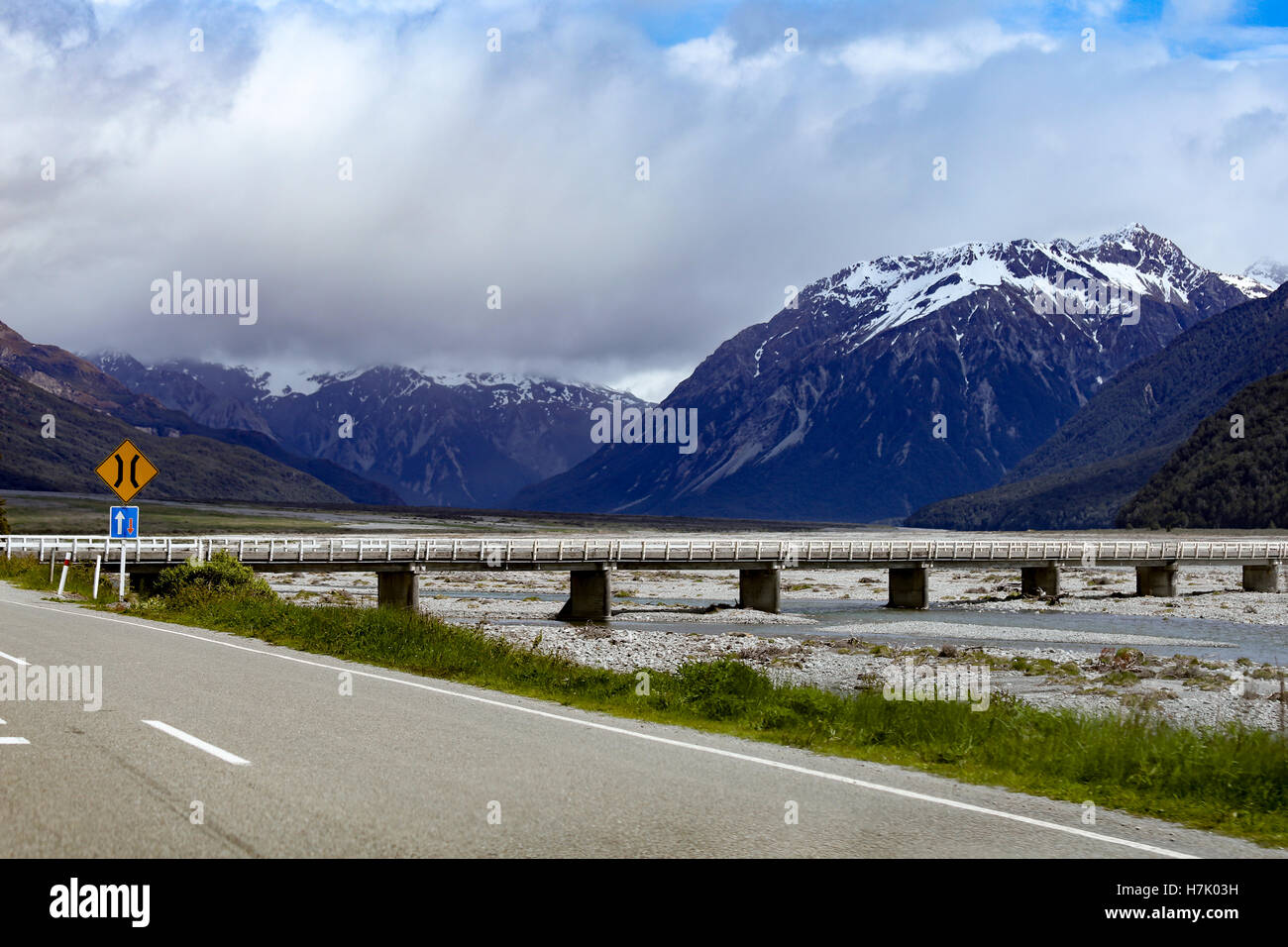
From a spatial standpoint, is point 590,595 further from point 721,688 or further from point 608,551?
point 721,688

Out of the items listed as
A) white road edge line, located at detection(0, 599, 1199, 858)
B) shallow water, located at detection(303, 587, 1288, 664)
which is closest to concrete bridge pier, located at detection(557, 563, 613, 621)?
shallow water, located at detection(303, 587, 1288, 664)

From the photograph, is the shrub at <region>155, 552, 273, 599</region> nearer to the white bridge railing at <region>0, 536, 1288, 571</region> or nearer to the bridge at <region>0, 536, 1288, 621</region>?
the bridge at <region>0, 536, 1288, 621</region>

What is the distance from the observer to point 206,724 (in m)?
13.3

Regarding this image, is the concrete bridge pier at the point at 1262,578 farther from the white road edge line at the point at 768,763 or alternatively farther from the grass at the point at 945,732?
the white road edge line at the point at 768,763

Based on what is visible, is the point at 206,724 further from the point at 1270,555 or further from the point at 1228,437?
the point at 1228,437

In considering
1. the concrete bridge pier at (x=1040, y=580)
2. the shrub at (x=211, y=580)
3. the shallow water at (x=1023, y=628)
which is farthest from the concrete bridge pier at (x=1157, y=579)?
the shrub at (x=211, y=580)

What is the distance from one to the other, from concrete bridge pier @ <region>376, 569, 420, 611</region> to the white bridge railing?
2.40ft

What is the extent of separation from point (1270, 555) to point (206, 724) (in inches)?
3386

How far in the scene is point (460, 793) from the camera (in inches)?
391
